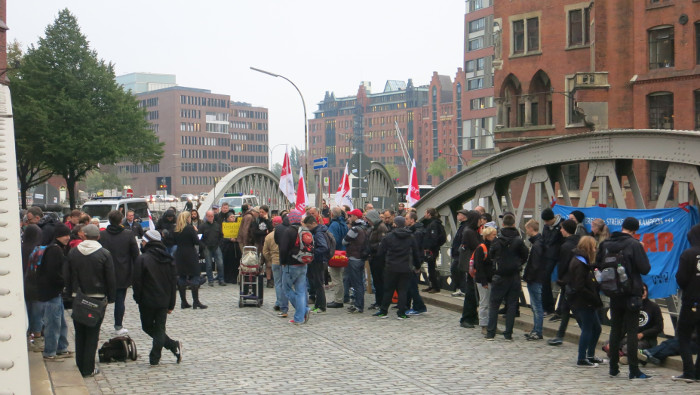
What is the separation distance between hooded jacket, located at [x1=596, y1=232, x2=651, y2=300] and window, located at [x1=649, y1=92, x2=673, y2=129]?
3114cm

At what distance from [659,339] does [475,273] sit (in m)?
2.78

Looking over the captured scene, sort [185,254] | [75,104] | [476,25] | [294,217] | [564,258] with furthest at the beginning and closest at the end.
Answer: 1. [476,25]
2. [75,104]
3. [185,254]
4. [294,217]
5. [564,258]

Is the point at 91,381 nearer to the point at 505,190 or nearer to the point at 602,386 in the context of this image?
the point at 602,386

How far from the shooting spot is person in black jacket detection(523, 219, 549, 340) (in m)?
12.7

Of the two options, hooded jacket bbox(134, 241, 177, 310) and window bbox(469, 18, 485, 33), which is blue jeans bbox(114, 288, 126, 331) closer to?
hooded jacket bbox(134, 241, 177, 310)

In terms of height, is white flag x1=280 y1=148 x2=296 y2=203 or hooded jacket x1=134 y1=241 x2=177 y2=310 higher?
white flag x1=280 y1=148 x2=296 y2=203

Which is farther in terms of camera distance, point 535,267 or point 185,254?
point 185,254

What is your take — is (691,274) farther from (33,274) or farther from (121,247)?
(121,247)

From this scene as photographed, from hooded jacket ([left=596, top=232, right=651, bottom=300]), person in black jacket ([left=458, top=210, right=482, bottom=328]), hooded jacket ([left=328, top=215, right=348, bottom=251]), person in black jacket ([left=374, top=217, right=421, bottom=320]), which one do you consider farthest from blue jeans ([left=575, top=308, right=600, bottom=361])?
A: hooded jacket ([left=328, top=215, right=348, bottom=251])

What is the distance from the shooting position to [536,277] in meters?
12.7

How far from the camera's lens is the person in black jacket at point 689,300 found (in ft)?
31.3

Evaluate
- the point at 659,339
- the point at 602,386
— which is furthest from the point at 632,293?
the point at 659,339

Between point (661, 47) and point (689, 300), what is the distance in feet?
108

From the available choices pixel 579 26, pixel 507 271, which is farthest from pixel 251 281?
pixel 579 26
